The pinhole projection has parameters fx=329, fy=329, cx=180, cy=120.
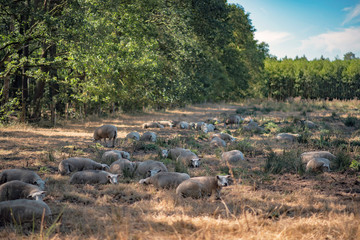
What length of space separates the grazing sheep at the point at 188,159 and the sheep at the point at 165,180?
5.83ft

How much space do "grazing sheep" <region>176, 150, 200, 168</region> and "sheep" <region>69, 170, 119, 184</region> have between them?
2.33 metres

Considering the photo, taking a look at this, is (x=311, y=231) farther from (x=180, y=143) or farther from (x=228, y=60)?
(x=228, y=60)

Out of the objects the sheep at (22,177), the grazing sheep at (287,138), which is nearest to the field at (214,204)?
the sheep at (22,177)

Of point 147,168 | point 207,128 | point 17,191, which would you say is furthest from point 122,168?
point 207,128

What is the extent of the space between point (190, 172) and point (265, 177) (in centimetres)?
179

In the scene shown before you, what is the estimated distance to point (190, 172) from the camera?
800 centimetres

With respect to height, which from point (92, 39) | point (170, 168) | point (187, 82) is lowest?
point (170, 168)

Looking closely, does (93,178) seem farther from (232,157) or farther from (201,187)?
(232,157)

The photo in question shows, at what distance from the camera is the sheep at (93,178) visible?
6.96 meters

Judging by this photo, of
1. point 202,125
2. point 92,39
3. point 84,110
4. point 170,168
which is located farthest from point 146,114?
point 170,168

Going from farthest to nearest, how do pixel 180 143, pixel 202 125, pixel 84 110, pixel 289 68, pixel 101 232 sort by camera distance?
1. pixel 289 68
2. pixel 84 110
3. pixel 202 125
4. pixel 180 143
5. pixel 101 232

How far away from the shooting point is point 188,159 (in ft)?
29.6

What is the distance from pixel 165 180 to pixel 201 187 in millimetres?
920

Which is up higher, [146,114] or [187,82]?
[187,82]
